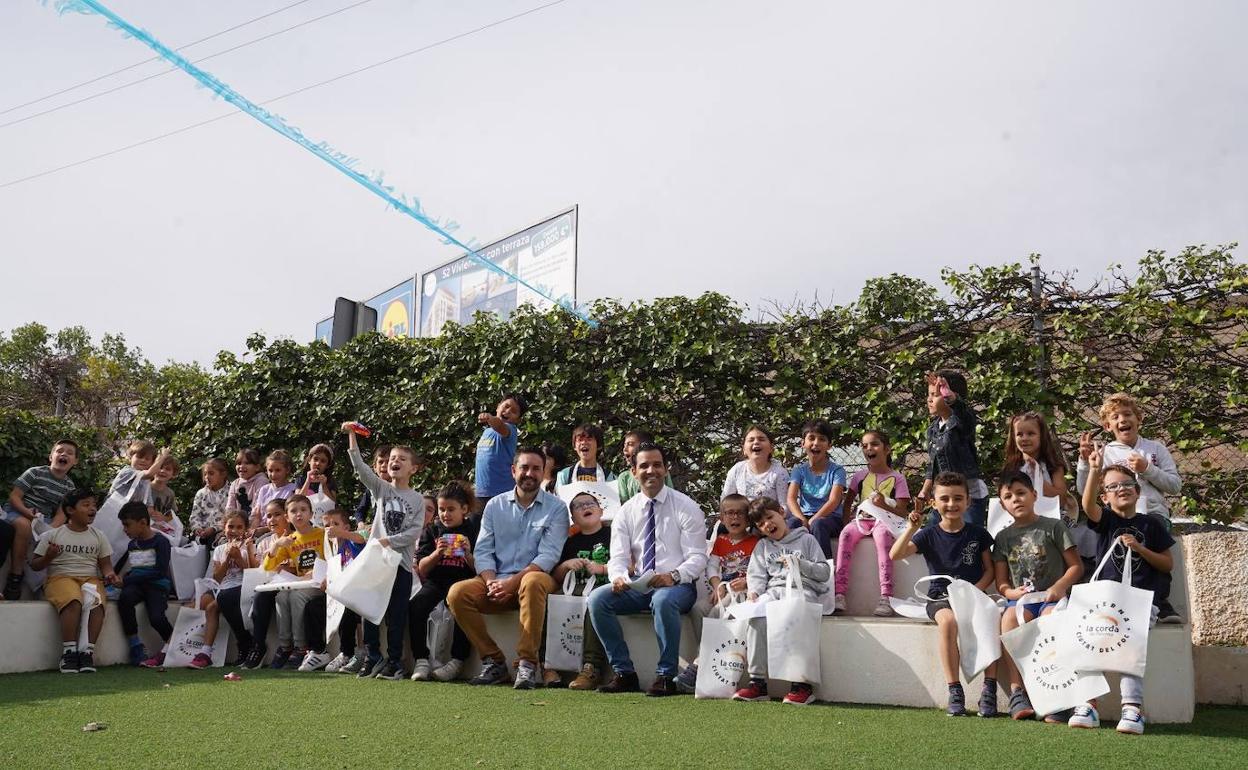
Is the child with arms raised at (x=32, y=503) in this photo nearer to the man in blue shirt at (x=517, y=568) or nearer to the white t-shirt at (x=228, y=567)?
the white t-shirt at (x=228, y=567)

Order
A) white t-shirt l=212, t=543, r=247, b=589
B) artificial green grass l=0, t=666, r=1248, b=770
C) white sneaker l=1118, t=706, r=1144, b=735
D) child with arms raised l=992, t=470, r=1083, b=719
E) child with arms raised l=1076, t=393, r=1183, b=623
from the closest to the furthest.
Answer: artificial green grass l=0, t=666, r=1248, b=770 → white sneaker l=1118, t=706, r=1144, b=735 → child with arms raised l=992, t=470, r=1083, b=719 → child with arms raised l=1076, t=393, r=1183, b=623 → white t-shirt l=212, t=543, r=247, b=589

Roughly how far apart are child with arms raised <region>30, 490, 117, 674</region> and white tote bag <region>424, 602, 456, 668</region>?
7.43ft

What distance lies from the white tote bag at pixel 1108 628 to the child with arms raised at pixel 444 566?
361 cm

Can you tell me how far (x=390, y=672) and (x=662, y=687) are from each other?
6.17 feet

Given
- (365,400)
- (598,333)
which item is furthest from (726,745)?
(365,400)

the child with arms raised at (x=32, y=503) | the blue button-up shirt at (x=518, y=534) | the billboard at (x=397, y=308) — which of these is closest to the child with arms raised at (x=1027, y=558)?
the blue button-up shirt at (x=518, y=534)

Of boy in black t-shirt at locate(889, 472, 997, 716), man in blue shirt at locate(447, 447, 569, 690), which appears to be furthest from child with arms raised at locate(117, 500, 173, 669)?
boy in black t-shirt at locate(889, 472, 997, 716)

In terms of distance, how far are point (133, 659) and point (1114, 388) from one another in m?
7.43

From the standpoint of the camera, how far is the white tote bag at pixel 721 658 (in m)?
5.76

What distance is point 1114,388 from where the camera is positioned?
8055 millimetres

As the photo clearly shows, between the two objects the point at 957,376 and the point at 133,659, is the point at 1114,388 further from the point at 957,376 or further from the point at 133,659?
the point at 133,659

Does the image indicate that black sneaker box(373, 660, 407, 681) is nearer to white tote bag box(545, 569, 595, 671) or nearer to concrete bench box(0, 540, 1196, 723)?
concrete bench box(0, 540, 1196, 723)

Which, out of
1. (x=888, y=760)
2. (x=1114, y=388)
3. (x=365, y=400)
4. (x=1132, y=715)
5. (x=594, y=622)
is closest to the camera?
(x=888, y=760)

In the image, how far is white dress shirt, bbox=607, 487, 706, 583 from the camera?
6340 mm
